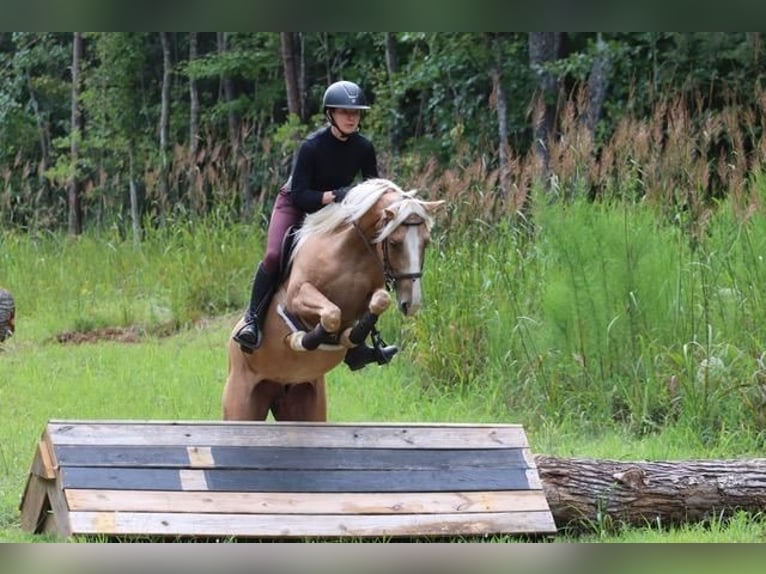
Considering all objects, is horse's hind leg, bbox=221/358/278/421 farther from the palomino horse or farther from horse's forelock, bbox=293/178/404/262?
horse's forelock, bbox=293/178/404/262

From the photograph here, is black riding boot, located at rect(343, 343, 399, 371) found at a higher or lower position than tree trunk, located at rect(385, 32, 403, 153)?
lower

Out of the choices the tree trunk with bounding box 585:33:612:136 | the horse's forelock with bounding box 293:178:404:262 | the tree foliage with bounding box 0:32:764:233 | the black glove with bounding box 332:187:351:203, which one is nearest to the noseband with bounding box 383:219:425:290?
the horse's forelock with bounding box 293:178:404:262

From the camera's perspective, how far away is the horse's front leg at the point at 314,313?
4.69 m

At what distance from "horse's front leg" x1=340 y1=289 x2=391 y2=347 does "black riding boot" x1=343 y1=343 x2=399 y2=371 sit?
0.23 m

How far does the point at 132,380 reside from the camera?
8484 millimetres

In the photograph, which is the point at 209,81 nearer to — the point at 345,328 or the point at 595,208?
the point at 595,208

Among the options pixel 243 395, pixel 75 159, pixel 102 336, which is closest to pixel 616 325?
pixel 243 395

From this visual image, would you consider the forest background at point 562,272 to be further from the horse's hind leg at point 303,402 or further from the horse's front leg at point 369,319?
the horse's front leg at point 369,319

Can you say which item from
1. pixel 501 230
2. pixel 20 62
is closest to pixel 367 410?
pixel 501 230

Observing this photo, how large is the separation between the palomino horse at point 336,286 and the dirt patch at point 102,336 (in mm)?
4980

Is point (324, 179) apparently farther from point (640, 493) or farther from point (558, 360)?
point (558, 360)

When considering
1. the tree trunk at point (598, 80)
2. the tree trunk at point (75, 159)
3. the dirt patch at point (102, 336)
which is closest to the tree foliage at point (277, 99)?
the tree trunk at point (598, 80)

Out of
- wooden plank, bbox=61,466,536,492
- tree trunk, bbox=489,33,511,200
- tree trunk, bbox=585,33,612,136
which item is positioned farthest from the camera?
tree trunk, bbox=585,33,612,136

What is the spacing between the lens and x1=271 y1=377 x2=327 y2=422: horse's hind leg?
5.50 meters
